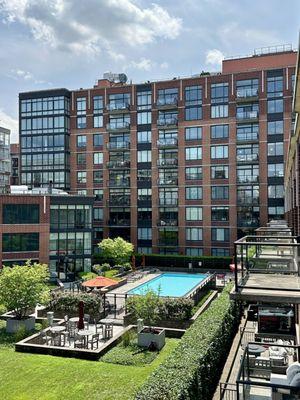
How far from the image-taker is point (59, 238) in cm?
3919

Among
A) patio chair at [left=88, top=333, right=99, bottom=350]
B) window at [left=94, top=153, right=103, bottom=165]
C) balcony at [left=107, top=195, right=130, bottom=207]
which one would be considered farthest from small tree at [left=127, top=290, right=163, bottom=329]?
window at [left=94, top=153, right=103, bottom=165]

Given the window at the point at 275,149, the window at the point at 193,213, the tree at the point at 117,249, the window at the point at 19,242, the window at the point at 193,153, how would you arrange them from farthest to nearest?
the window at the point at 193,153 → the window at the point at 193,213 → the window at the point at 275,149 → the tree at the point at 117,249 → the window at the point at 19,242

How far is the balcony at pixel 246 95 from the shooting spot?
49.1 meters

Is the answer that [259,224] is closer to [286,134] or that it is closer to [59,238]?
[286,134]

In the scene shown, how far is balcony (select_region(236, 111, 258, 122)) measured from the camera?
49188mm

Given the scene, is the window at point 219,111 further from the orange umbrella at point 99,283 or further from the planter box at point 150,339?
the planter box at point 150,339

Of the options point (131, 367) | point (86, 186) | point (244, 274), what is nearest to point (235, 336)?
point (131, 367)

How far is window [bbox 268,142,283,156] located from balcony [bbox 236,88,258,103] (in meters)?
6.19

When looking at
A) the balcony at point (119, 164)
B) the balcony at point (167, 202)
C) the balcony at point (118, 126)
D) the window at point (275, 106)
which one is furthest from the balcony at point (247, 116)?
the balcony at point (119, 164)

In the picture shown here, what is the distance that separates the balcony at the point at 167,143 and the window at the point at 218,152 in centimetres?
493

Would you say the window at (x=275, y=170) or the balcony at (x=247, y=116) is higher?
the balcony at (x=247, y=116)

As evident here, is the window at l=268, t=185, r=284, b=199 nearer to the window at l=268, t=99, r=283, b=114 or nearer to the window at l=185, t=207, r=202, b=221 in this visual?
the window at l=185, t=207, r=202, b=221

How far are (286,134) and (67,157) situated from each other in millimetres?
29948

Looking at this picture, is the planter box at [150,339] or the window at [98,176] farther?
the window at [98,176]
